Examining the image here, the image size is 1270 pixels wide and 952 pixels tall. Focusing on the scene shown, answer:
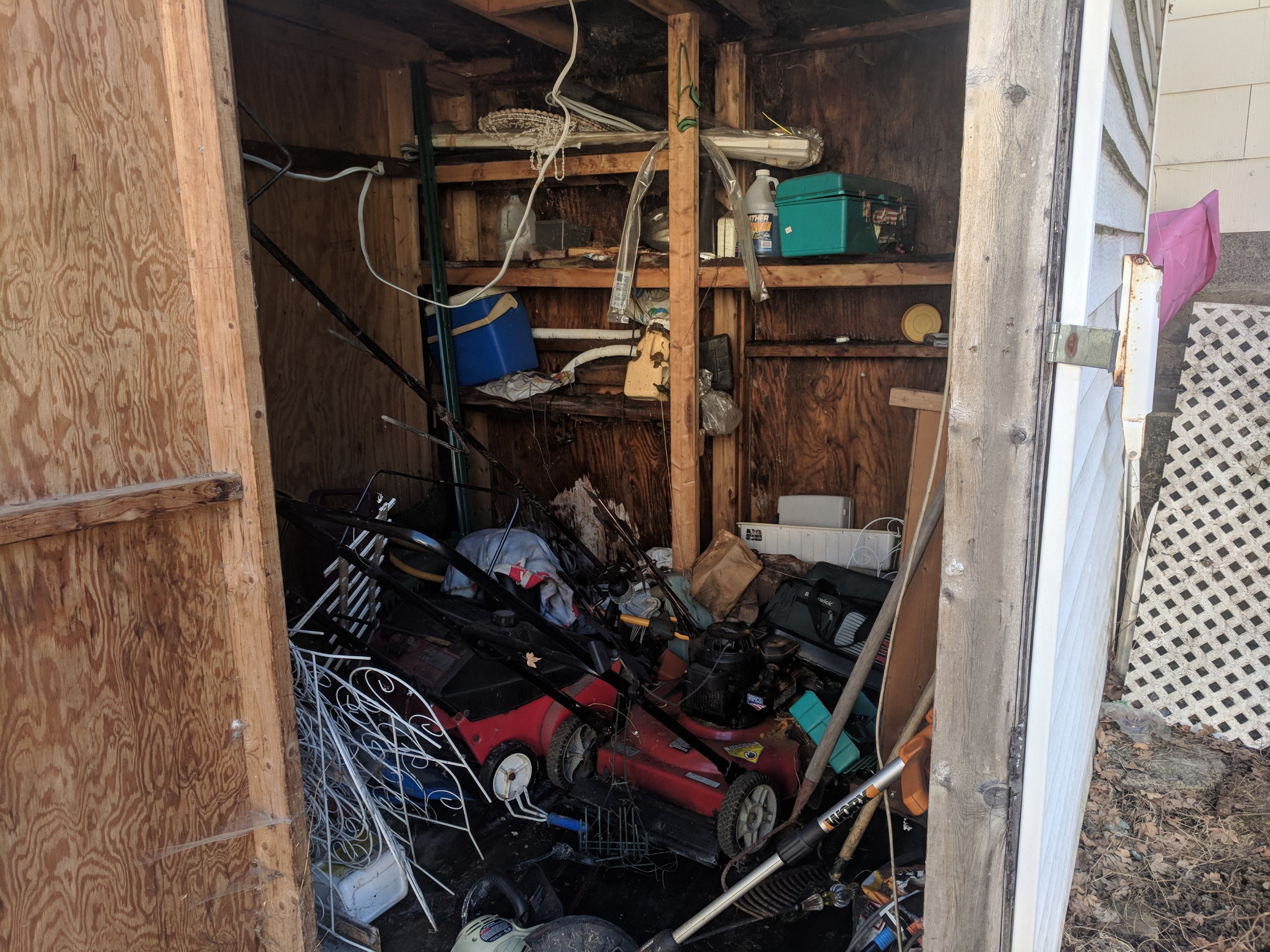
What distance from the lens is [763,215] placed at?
3.95 meters

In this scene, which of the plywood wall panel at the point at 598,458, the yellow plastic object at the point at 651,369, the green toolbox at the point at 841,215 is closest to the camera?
the green toolbox at the point at 841,215

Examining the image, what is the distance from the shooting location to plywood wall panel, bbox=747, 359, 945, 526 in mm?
4262

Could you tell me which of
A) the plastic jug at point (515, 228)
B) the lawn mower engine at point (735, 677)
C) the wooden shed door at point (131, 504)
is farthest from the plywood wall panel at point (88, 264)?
the plastic jug at point (515, 228)

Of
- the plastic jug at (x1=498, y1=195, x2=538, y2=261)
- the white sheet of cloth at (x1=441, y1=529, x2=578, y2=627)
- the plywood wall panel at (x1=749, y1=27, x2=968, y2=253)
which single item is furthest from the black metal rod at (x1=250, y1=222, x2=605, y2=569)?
the plywood wall panel at (x1=749, y1=27, x2=968, y2=253)

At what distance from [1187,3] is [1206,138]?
52cm

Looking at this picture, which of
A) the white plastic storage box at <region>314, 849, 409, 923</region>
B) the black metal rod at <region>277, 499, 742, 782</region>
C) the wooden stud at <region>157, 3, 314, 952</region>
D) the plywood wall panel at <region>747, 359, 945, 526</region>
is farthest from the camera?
the plywood wall panel at <region>747, 359, 945, 526</region>

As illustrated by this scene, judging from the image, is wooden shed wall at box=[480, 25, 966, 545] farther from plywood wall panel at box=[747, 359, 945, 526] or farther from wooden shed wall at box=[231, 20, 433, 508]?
wooden shed wall at box=[231, 20, 433, 508]

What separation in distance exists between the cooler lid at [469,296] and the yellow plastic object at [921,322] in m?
2.06

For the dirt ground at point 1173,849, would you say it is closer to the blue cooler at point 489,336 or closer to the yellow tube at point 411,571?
the yellow tube at point 411,571

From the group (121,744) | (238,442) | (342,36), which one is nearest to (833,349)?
(342,36)

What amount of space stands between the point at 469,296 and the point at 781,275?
1.69 metres

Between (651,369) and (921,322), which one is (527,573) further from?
(921,322)

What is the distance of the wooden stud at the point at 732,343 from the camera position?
4141 millimetres

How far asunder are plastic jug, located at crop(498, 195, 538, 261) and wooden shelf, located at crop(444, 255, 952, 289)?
0.17m
